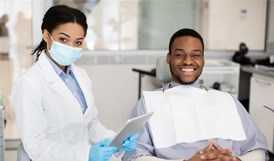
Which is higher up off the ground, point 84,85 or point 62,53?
point 62,53

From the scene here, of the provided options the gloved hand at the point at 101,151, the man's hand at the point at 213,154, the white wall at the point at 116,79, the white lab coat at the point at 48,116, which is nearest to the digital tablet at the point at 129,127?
the gloved hand at the point at 101,151

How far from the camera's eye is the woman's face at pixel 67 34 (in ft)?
5.46

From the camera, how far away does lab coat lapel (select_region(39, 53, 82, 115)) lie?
1.63m

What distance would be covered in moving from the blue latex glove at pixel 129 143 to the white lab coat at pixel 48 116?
159mm

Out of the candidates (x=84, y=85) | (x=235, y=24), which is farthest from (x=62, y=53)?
(x=235, y=24)

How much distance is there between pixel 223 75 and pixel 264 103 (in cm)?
46

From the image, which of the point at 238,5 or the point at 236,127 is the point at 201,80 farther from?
the point at 236,127

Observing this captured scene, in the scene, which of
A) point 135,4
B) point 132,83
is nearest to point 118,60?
point 132,83

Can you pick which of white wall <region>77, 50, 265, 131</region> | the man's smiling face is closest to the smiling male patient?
the man's smiling face

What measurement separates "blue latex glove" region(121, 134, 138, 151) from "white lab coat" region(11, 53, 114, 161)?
159mm

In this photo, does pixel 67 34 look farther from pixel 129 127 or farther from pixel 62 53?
pixel 129 127

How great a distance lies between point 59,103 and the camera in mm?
1616

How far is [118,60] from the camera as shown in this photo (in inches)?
147

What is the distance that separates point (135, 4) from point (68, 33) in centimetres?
215
